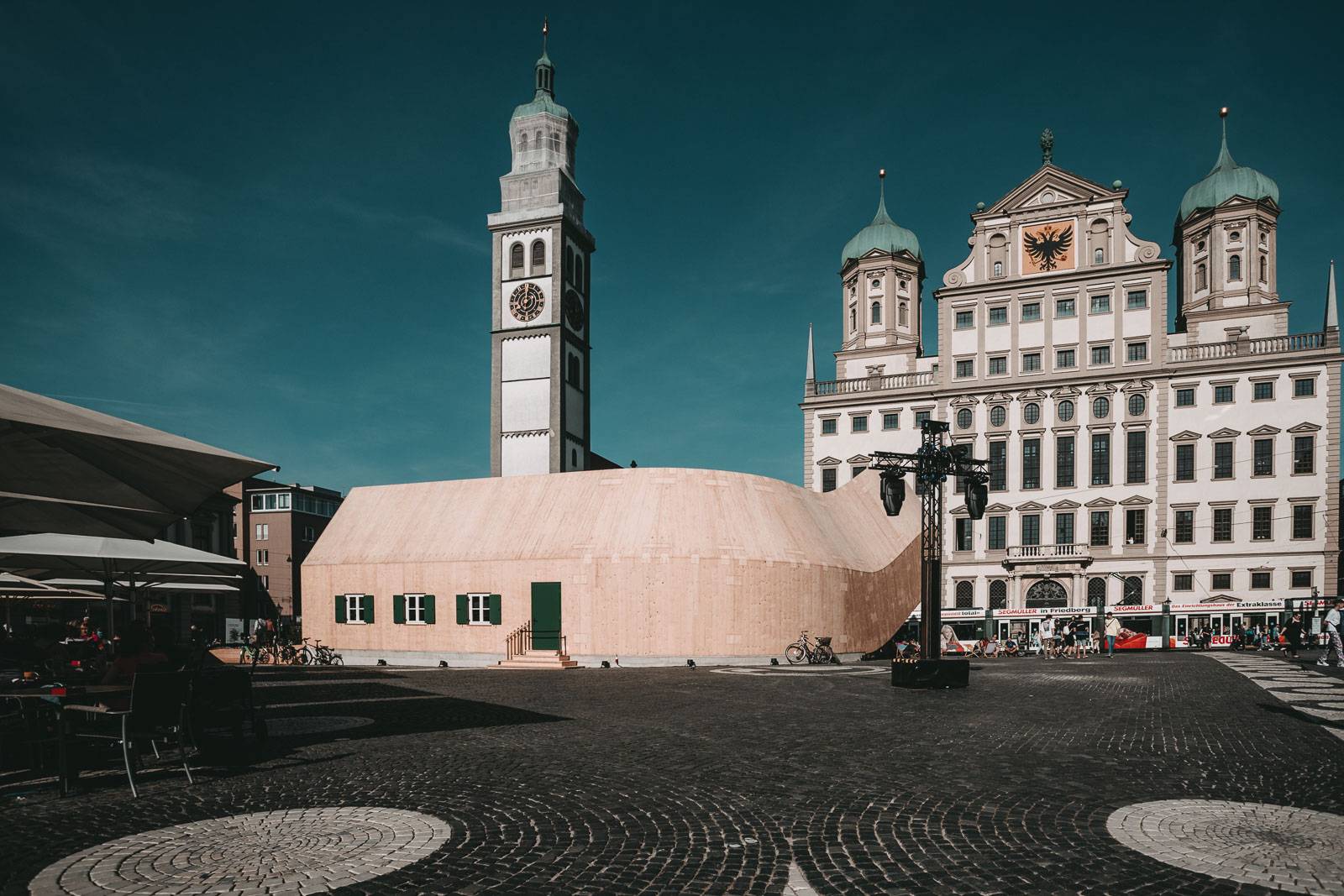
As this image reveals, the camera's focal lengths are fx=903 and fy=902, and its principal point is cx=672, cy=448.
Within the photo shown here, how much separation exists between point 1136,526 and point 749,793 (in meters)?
47.9

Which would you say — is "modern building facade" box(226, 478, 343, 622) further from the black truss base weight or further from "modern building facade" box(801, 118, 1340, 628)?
the black truss base weight

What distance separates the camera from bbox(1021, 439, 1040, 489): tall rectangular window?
50.2 m

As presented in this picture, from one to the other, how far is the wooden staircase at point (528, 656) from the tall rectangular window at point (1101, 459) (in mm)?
36303

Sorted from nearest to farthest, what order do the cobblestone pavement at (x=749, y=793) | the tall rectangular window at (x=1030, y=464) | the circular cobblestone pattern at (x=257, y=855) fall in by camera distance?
the circular cobblestone pattern at (x=257, y=855) → the cobblestone pavement at (x=749, y=793) → the tall rectangular window at (x=1030, y=464)

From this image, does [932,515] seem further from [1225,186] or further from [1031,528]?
[1225,186]

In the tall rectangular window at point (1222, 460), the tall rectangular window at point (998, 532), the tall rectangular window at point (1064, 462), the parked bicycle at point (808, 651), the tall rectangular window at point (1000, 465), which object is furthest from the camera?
the tall rectangular window at point (1000, 465)

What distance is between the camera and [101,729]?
7.72 metres

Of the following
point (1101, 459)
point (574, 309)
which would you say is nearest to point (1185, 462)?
point (1101, 459)

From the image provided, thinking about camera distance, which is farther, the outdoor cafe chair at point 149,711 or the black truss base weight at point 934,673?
the black truss base weight at point 934,673

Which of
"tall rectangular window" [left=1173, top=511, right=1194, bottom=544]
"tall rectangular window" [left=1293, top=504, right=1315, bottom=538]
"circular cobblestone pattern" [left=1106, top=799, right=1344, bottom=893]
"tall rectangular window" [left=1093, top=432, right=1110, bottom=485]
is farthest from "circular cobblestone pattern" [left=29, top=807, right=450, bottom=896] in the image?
"tall rectangular window" [left=1293, top=504, right=1315, bottom=538]

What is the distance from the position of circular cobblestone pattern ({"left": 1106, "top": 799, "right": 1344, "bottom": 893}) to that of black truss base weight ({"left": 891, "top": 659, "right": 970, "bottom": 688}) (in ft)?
30.6

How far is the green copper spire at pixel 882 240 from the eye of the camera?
59625mm

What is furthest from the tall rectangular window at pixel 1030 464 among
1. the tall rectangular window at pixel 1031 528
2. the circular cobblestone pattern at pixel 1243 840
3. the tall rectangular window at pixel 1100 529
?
the circular cobblestone pattern at pixel 1243 840

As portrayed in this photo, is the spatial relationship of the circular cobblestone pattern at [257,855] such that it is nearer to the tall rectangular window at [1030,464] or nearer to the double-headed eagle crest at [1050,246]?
the tall rectangular window at [1030,464]
